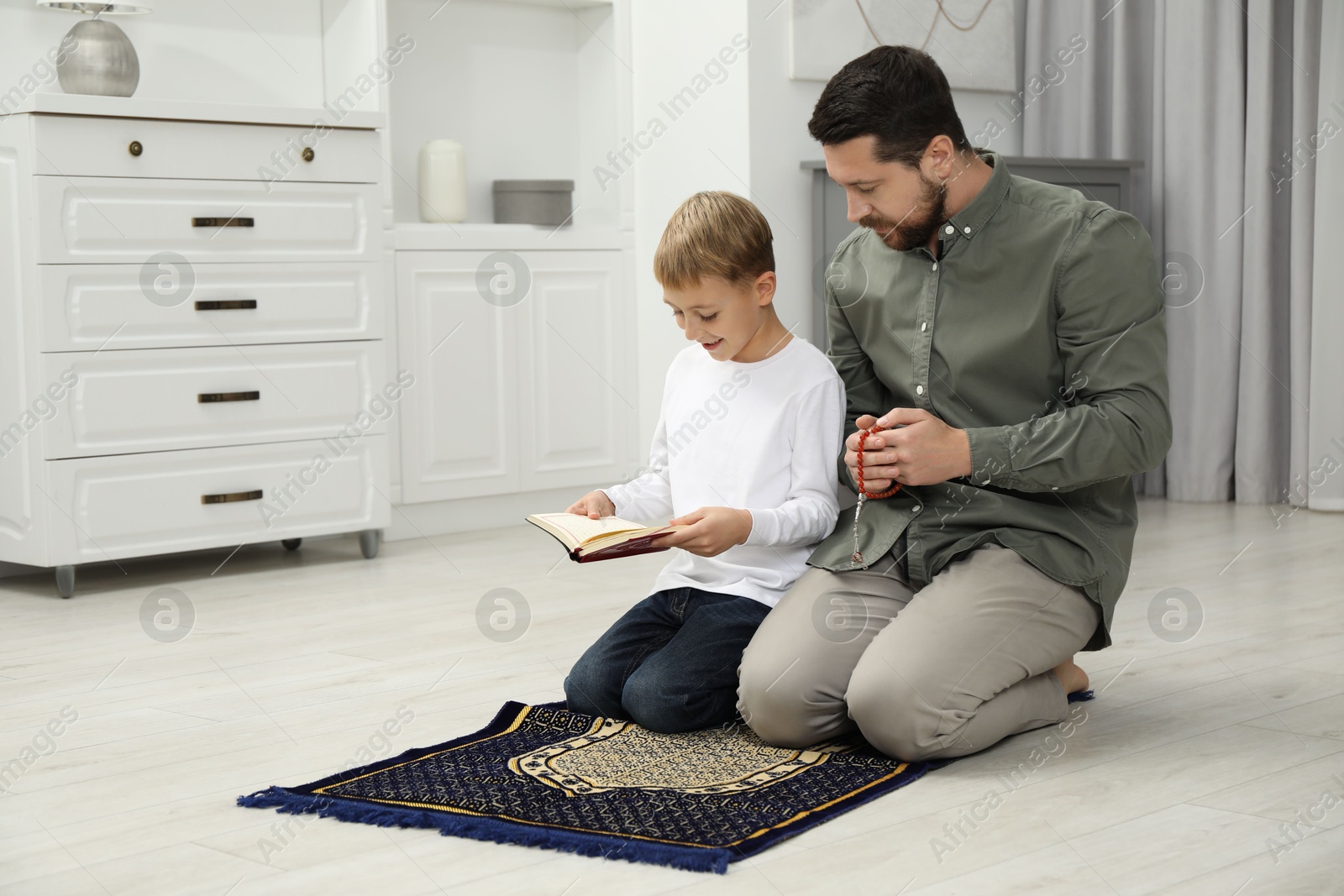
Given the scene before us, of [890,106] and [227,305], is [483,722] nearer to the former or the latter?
[890,106]

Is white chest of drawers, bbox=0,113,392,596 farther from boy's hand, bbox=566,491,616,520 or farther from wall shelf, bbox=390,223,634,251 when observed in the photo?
boy's hand, bbox=566,491,616,520

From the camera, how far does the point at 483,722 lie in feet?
6.02

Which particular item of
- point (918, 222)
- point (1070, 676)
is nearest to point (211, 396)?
point (918, 222)

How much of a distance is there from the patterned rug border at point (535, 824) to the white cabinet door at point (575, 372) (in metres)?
2.11

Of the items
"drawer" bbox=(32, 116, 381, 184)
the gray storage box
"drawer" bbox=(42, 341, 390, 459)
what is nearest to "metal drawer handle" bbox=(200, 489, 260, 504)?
"drawer" bbox=(42, 341, 390, 459)

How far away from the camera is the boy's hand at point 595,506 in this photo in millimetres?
1739

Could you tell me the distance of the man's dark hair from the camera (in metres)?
1.63

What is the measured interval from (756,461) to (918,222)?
1.14ft

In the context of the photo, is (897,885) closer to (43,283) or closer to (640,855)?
(640,855)

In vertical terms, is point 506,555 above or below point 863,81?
below

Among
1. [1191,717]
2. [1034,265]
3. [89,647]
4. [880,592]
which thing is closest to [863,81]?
[1034,265]

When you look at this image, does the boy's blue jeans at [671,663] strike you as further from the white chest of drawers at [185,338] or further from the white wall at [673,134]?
the white wall at [673,134]

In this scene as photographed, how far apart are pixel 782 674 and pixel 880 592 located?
7.2 inches

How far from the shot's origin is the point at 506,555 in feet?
10.5
